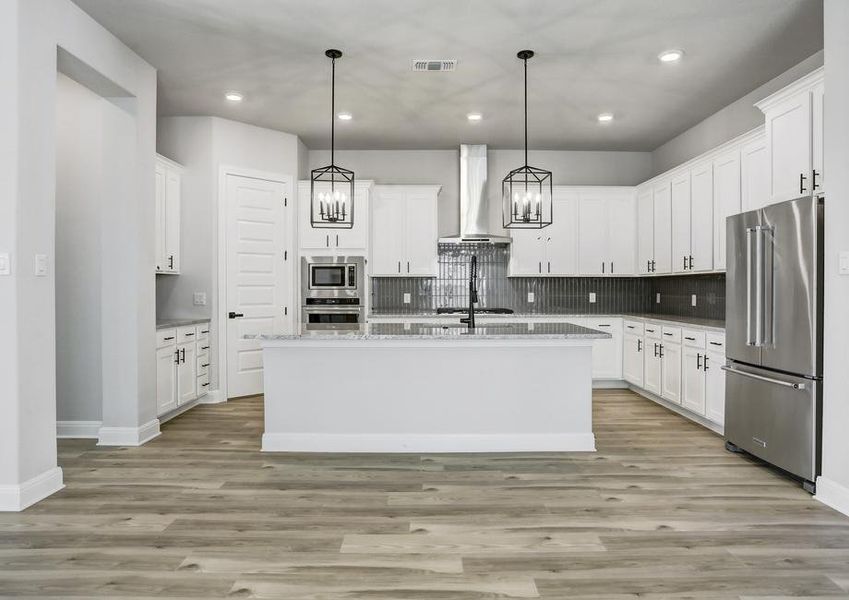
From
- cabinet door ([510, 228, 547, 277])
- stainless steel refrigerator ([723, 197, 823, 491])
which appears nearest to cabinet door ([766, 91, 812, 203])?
stainless steel refrigerator ([723, 197, 823, 491])

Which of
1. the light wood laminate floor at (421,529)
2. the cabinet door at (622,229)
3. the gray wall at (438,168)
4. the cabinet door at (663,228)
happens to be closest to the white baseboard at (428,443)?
the light wood laminate floor at (421,529)

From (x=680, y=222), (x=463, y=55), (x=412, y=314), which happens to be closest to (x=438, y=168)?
(x=412, y=314)

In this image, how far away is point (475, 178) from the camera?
22.3 ft

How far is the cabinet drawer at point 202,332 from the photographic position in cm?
543

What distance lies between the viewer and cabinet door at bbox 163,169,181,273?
5379 millimetres

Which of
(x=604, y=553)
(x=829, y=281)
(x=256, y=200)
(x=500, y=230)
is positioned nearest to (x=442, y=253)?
(x=500, y=230)

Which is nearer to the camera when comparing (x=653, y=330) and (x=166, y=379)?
(x=166, y=379)

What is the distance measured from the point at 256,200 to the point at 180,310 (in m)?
1.45

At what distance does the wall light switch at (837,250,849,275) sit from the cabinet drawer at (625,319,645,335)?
2983 millimetres

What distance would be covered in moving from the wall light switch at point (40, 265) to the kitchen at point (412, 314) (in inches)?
1.5

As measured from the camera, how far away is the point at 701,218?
5.19m

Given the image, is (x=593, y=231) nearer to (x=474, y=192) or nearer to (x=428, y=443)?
(x=474, y=192)

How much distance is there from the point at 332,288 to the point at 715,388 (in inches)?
161

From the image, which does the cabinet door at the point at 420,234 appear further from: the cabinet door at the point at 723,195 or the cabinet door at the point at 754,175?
the cabinet door at the point at 754,175
